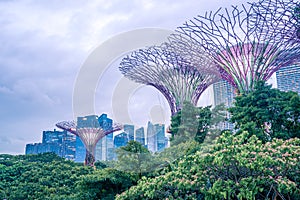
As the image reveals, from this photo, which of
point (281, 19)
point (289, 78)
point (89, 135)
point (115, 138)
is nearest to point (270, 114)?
point (281, 19)

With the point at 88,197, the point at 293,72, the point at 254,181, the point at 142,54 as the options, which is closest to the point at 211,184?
the point at 254,181

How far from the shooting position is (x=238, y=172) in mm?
7938

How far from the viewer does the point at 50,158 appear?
29219 millimetres

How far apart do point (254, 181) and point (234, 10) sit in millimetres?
10794

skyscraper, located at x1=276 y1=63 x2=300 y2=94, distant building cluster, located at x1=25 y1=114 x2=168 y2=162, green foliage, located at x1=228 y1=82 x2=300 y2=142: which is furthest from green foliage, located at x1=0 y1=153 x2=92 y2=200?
skyscraper, located at x1=276 y1=63 x2=300 y2=94

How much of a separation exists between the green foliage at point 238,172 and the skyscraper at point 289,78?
32491 millimetres

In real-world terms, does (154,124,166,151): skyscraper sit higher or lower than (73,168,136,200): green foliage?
higher

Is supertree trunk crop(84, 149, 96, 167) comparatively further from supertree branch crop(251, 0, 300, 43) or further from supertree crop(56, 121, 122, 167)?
supertree branch crop(251, 0, 300, 43)

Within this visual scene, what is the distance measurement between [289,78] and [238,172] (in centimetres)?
3518

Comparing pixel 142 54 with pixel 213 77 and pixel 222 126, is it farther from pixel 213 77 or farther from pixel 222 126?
pixel 222 126

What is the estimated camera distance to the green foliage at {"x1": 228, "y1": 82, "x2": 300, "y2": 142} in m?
12.7

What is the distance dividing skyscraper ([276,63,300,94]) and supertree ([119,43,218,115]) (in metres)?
18.2

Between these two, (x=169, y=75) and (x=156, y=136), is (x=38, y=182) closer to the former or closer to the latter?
(x=156, y=136)

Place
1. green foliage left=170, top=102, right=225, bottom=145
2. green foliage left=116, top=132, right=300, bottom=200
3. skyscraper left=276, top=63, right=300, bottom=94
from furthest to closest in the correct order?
skyscraper left=276, top=63, right=300, bottom=94, green foliage left=170, top=102, right=225, bottom=145, green foliage left=116, top=132, right=300, bottom=200
